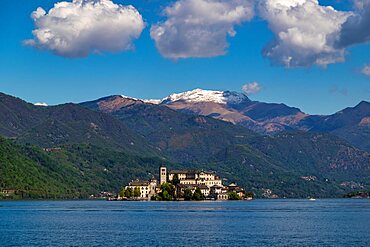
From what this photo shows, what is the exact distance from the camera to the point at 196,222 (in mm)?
164875

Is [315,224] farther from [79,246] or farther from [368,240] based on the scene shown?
[79,246]

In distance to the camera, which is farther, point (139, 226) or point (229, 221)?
point (229, 221)

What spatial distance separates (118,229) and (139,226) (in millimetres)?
9415

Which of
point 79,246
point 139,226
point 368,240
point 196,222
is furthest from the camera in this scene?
point 196,222

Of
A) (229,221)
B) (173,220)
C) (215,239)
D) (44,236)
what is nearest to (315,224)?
(229,221)

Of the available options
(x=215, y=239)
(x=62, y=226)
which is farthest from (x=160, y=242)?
(x=62, y=226)

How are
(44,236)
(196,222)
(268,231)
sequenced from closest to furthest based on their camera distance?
(44,236) < (268,231) < (196,222)

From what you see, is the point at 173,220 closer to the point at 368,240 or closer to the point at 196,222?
the point at 196,222

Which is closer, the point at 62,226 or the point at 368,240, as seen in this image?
the point at 368,240

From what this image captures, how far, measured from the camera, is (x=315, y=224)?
525 feet

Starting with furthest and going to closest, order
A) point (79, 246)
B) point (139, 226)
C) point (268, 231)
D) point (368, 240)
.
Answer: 1. point (139, 226)
2. point (268, 231)
3. point (368, 240)
4. point (79, 246)

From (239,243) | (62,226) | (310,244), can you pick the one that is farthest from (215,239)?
(62,226)

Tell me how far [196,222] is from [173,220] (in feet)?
31.9

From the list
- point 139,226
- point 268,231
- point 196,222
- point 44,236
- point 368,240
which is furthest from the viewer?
point 196,222
